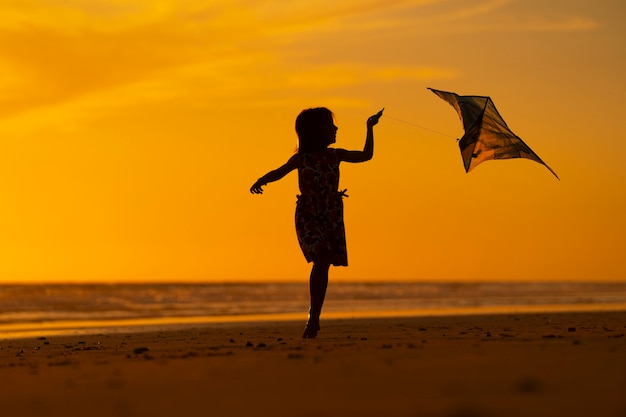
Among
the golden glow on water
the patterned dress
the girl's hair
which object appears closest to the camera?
the patterned dress

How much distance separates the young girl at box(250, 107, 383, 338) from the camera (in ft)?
33.5

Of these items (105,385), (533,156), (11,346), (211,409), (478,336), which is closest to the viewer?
(211,409)

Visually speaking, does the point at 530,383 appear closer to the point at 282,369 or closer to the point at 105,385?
the point at 282,369

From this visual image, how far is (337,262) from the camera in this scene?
10273 mm

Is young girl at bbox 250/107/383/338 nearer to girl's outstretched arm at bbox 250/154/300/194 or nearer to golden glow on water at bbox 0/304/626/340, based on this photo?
girl's outstretched arm at bbox 250/154/300/194

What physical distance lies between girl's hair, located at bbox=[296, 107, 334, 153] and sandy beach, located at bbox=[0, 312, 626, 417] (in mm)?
2042

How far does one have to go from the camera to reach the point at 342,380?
6191mm

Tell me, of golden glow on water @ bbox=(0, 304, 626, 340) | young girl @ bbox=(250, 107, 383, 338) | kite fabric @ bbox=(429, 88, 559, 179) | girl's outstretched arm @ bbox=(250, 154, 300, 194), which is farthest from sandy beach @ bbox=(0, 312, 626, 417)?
golden glow on water @ bbox=(0, 304, 626, 340)

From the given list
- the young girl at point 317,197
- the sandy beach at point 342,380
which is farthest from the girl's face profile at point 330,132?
the sandy beach at point 342,380

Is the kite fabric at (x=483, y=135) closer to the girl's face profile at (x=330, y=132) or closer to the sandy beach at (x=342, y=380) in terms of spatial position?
the girl's face profile at (x=330, y=132)

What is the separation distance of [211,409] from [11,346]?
8731 millimetres

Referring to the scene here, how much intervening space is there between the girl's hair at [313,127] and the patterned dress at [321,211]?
0.09 m

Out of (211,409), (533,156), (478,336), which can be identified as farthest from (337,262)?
(211,409)

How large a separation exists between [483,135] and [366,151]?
1.66m
